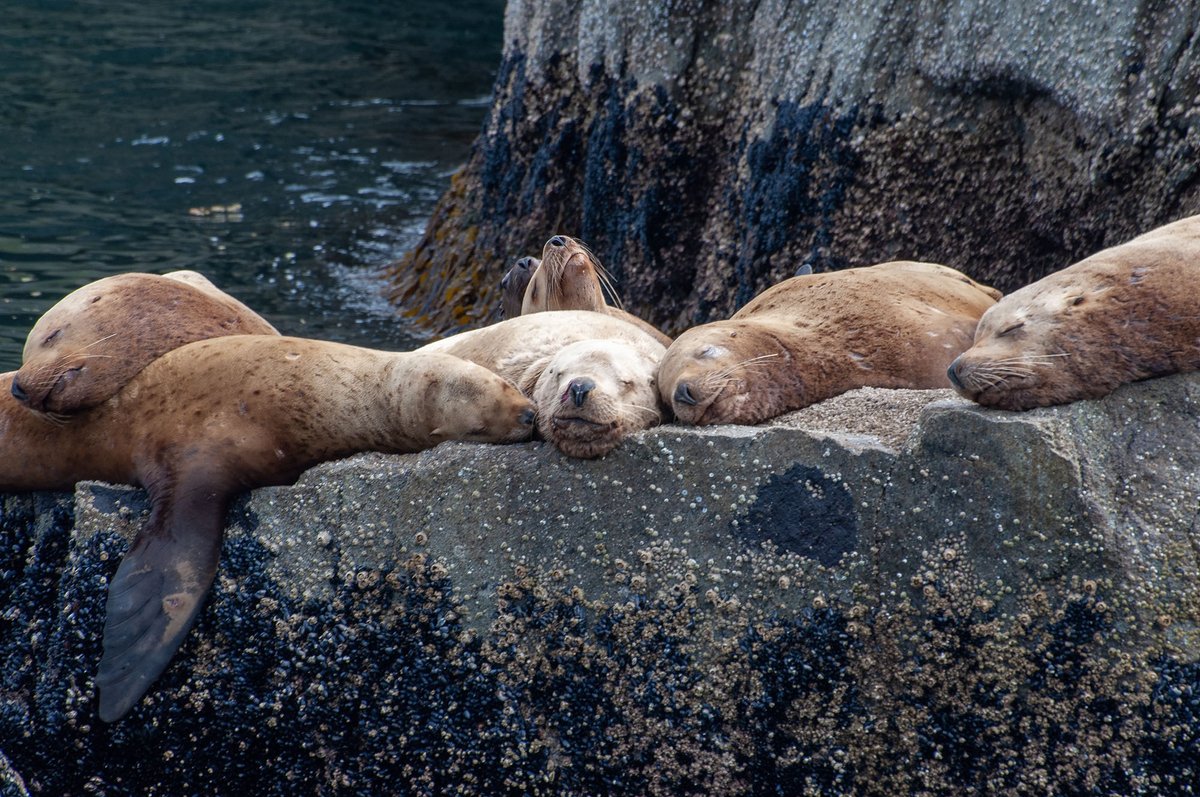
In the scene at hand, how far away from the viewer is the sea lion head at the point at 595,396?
402 cm

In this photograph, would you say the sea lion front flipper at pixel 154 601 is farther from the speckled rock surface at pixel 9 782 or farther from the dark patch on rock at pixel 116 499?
the speckled rock surface at pixel 9 782

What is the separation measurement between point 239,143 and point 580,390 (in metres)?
10.7

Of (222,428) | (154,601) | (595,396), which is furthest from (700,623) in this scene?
(222,428)

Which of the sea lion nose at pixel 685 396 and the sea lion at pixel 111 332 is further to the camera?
the sea lion at pixel 111 332

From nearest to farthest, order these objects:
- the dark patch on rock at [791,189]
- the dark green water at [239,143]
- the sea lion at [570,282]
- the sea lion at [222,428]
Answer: the sea lion at [222,428]
the sea lion at [570,282]
the dark patch on rock at [791,189]
the dark green water at [239,143]

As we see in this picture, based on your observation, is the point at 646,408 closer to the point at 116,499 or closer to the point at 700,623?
the point at 700,623

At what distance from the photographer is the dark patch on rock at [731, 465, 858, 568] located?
3768 mm

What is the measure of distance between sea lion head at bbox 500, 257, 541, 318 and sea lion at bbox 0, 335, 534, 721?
5.76 ft

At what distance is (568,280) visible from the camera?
19.7 ft

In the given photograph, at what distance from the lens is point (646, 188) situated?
7984 mm

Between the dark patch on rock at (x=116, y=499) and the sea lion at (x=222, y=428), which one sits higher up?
the sea lion at (x=222, y=428)

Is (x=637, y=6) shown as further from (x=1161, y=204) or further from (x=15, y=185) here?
(x=15, y=185)

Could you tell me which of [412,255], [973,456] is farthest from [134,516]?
[412,255]

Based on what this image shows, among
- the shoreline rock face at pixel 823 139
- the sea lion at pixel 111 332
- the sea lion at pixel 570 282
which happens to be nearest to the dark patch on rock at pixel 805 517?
the sea lion at pixel 570 282
